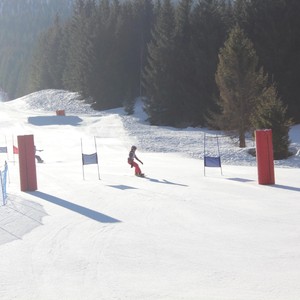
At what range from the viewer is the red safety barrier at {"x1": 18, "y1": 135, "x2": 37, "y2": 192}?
52.3 feet

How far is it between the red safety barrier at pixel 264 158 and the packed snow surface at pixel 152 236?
44 centimetres

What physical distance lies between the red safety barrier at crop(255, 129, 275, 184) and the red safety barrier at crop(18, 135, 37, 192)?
708 cm

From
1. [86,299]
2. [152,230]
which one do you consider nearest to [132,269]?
[86,299]

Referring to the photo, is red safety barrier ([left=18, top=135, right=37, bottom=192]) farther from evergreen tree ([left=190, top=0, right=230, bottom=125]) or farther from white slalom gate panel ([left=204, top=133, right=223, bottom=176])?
evergreen tree ([left=190, top=0, right=230, bottom=125])

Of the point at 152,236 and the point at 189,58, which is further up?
the point at 189,58

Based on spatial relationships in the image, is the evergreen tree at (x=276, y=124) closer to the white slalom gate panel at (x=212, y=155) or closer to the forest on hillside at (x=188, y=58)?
the white slalom gate panel at (x=212, y=155)

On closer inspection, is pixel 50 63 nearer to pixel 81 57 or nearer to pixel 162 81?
pixel 81 57

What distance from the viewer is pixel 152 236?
962cm

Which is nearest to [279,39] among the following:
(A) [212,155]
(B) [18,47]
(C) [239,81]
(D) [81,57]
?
(C) [239,81]

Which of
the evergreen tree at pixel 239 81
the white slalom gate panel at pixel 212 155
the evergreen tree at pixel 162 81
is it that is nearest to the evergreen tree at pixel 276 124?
the white slalom gate panel at pixel 212 155

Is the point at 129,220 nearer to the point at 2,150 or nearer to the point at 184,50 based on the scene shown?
the point at 2,150

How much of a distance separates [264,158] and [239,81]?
48.3 ft

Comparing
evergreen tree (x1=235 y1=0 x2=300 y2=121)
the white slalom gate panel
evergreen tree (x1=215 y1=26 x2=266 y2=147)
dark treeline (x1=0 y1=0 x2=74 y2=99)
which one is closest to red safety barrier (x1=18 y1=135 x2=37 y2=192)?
the white slalom gate panel

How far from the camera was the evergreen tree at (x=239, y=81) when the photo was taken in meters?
29.7
